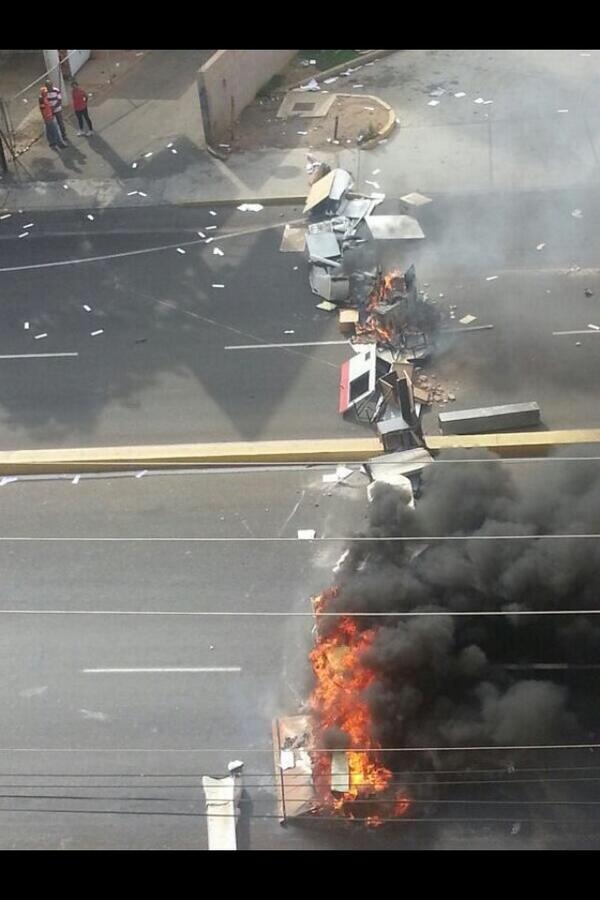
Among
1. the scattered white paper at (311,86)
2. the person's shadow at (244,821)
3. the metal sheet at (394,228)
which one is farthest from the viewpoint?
the scattered white paper at (311,86)

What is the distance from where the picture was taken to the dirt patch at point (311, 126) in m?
17.9

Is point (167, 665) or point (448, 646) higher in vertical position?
point (448, 646)

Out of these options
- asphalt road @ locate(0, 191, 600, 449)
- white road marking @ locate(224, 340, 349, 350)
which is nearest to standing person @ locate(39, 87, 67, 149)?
asphalt road @ locate(0, 191, 600, 449)

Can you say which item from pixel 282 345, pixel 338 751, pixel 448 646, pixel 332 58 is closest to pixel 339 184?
pixel 282 345

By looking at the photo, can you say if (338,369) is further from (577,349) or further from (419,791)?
(419,791)

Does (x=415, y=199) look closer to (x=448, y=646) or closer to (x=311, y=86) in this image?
(x=311, y=86)

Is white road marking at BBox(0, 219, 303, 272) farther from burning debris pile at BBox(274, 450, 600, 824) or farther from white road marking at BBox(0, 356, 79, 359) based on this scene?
burning debris pile at BBox(274, 450, 600, 824)

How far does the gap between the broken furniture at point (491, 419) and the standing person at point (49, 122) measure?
10524 mm

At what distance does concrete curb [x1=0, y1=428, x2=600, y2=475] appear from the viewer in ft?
37.8

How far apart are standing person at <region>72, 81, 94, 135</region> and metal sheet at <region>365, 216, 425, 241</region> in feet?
21.3

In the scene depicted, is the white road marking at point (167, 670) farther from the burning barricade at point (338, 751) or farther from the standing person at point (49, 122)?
the standing person at point (49, 122)

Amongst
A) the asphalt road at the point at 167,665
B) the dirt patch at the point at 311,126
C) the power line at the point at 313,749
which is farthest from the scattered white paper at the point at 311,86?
the power line at the point at 313,749

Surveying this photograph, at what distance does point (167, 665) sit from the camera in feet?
32.3

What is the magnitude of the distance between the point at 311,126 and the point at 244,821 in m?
13.8
